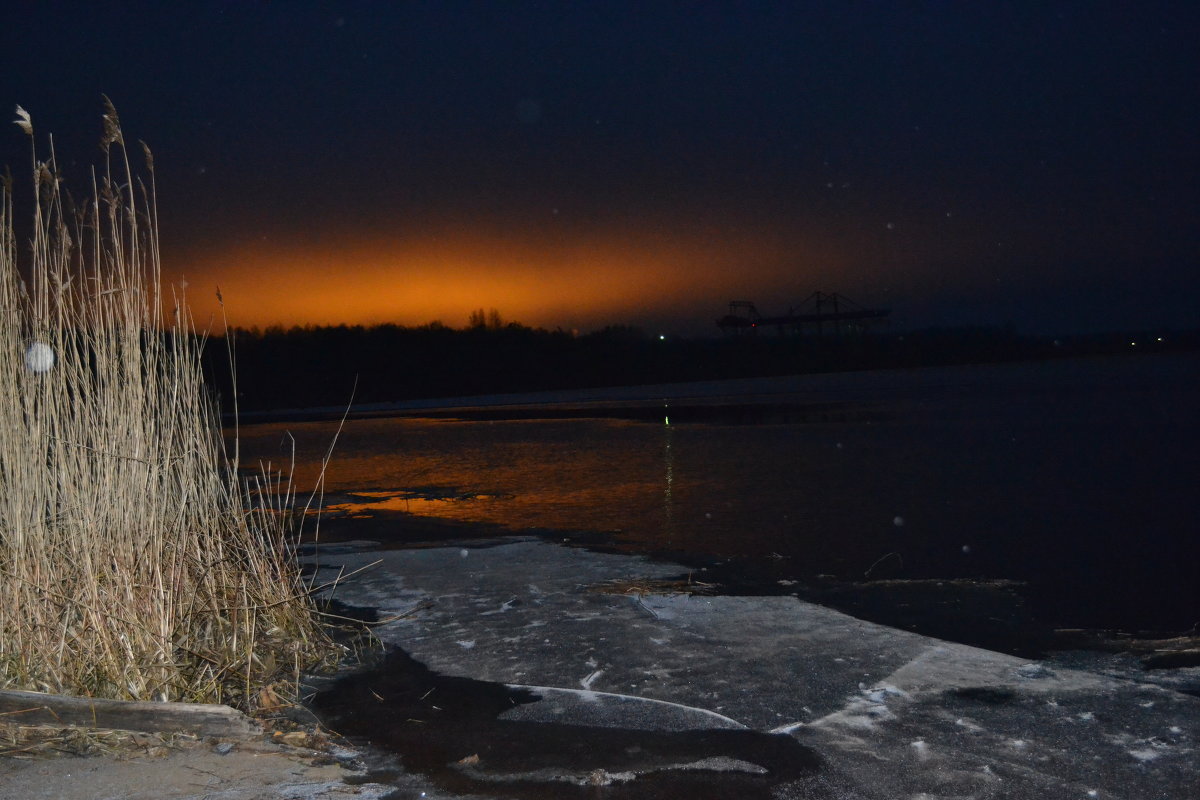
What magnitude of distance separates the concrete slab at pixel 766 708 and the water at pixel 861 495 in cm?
70

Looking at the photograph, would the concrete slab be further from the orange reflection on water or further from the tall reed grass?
the orange reflection on water

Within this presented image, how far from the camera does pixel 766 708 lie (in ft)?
11.9

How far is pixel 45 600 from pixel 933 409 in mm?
16583

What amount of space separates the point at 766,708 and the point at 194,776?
2037 millimetres

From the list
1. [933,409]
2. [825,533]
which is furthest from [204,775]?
[933,409]

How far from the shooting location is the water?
570 cm

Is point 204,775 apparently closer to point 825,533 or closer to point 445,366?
point 825,533

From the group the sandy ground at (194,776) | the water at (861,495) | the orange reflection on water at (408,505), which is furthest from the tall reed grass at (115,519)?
the orange reflection on water at (408,505)

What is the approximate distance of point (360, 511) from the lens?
9.09m

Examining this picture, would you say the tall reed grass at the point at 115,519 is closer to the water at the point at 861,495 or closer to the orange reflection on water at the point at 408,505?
the water at the point at 861,495

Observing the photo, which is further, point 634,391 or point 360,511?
point 634,391

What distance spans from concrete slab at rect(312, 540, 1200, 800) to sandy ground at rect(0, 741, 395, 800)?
396mm

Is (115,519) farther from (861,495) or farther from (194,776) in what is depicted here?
(861,495)

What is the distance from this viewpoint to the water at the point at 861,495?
5699 mm
